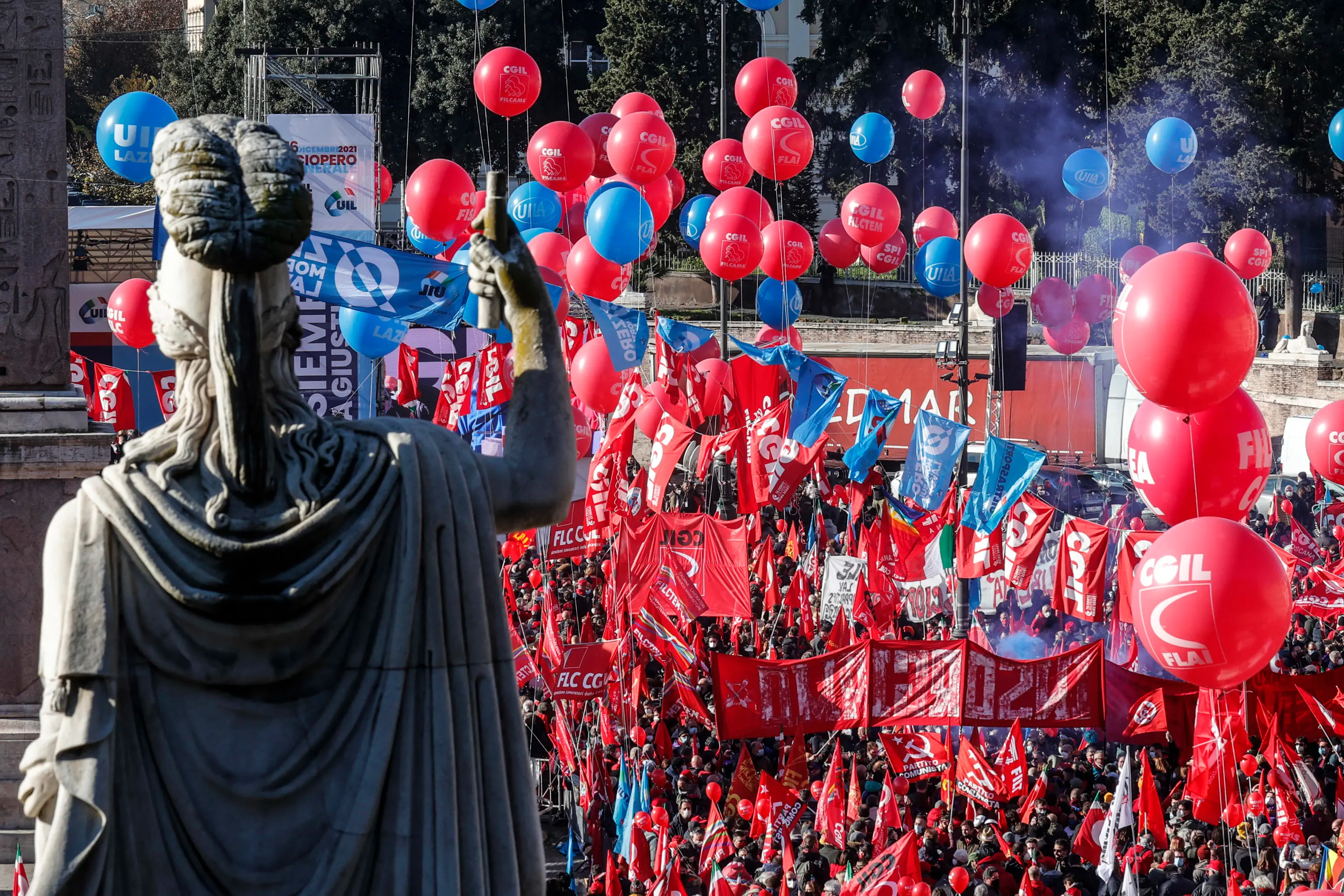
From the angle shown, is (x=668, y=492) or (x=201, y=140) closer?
(x=201, y=140)

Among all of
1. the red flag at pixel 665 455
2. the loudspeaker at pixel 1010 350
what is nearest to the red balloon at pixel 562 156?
the red flag at pixel 665 455

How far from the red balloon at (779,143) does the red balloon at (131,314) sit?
26.9ft

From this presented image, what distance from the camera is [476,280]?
2848 mm

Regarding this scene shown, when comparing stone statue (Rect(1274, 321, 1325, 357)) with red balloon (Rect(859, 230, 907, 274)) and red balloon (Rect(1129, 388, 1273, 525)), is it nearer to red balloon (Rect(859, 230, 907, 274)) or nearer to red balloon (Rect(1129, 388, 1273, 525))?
red balloon (Rect(859, 230, 907, 274))

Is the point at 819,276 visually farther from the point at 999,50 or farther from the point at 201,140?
the point at 201,140

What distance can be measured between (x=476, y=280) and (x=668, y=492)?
2403 centimetres

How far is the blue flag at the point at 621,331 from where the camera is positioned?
17328 millimetres

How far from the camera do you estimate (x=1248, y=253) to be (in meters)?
31.0

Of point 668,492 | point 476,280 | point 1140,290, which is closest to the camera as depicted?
point 476,280

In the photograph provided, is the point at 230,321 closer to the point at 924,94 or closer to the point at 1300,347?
the point at 924,94

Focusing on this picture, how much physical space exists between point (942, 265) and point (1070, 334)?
2.91 meters

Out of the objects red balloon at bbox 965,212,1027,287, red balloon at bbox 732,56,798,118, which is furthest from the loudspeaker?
red balloon at bbox 732,56,798,118

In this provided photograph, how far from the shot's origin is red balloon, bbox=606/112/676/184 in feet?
70.8

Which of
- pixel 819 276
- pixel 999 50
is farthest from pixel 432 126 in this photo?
pixel 999 50
